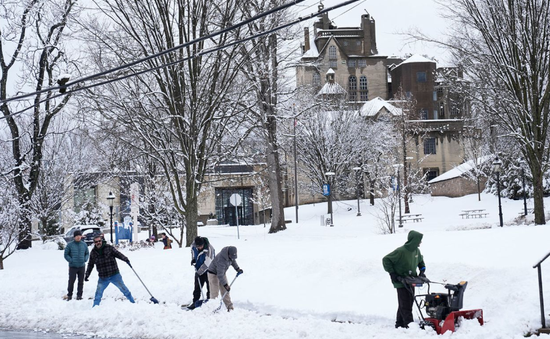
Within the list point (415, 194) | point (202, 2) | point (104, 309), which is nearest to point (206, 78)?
point (202, 2)

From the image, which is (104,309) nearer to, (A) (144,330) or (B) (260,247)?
(A) (144,330)

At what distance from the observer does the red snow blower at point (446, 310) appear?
9.77 m

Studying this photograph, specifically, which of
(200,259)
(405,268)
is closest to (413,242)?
(405,268)

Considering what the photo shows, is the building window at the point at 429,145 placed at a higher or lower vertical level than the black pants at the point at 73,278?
higher

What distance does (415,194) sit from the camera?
2323 inches

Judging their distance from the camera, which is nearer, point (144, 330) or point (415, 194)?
point (144, 330)

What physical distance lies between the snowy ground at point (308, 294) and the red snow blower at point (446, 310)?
0.16 m

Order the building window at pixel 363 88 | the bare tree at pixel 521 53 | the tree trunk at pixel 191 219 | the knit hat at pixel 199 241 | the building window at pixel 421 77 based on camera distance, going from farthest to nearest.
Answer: the building window at pixel 363 88 < the building window at pixel 421 77 < the tree trunk at pixel 191 219 < the bare tree at pixel 521 53 < the knit hat at pixel 199 241

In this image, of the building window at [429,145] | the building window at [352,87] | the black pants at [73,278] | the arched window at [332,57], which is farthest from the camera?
the building window at [352,87]

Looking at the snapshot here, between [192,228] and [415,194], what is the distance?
39343mm

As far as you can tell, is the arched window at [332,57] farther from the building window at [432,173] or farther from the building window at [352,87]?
the building window at [432,173]

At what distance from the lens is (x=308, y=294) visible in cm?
1438

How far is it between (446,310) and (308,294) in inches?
187

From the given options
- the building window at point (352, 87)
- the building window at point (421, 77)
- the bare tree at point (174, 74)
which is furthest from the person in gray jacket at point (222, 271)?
the building window at point (352, 87)
